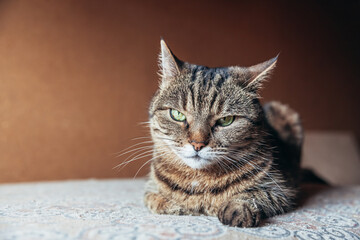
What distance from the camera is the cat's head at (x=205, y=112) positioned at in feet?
3.00

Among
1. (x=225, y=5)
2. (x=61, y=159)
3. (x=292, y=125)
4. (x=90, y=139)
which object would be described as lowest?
(x=61, y=159)

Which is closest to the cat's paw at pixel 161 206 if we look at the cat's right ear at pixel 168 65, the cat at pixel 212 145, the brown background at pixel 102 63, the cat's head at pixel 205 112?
the cat at pixel 212 145

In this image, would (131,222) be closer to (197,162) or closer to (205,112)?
(197,162)

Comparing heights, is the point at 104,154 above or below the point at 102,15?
below

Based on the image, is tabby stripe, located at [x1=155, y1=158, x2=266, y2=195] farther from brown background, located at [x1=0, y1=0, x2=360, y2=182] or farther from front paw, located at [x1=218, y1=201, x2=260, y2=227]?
brown background, located at [x1=0, y1=0, x2=360, y2=182]

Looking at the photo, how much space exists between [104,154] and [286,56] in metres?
2.03

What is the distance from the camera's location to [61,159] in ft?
6.73

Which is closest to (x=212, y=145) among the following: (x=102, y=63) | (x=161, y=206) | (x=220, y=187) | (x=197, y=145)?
(x=197, y=145)

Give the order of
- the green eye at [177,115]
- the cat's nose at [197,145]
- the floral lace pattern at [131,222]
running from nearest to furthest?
the floral lace pattern at [131,222]
the cat's nose at [197,145]
the green eye at [177,115]

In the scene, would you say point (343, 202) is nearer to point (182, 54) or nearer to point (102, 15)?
point (182, 54)

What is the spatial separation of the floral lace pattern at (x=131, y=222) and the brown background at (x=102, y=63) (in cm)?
86

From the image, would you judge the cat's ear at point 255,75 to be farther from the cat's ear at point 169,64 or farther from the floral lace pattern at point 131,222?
the floral lace pattern at point 131,222

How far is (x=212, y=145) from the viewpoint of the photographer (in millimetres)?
899

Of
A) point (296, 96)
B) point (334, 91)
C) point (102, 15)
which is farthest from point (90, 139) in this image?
point (334, 91)
